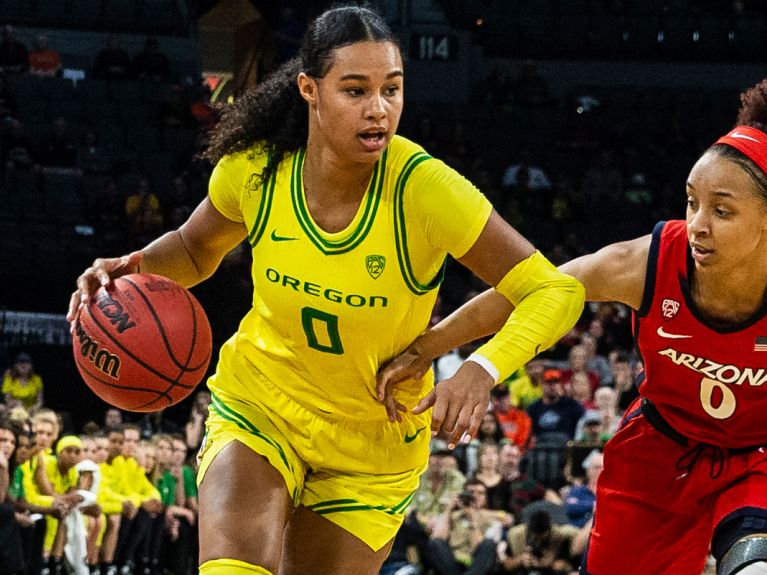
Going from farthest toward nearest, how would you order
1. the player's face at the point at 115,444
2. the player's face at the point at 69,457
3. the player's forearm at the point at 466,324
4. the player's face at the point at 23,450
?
the player's face at the point at 115,444 → the player's face at the point at 69,457 → the player's face at the point at 23,450 → the player's forearm at the point at 466,324

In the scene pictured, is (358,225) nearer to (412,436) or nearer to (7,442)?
(412,436)

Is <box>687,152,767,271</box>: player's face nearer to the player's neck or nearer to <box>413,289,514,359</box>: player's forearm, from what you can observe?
<box>413,289,514,359</box>: player's forearm

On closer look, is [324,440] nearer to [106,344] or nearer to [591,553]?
[106,344]

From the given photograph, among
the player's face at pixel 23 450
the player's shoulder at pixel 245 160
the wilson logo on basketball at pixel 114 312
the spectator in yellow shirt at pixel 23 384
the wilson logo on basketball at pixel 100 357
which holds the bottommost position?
the spectator in yellow shirt at pixel 23 384

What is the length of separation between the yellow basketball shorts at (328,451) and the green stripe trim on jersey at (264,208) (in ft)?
1.35

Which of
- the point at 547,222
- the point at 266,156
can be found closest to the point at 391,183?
the point at 266,156

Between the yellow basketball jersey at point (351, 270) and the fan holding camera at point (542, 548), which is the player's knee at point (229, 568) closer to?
the yellow basketball jersey at point (351, 270)

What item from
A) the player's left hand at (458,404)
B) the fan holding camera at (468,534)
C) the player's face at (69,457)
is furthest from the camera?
the player's face at (69,457)

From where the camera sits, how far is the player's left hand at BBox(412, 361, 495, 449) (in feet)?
10.7

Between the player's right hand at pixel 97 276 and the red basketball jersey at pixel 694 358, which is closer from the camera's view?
the red basketball jersey at pixel 694 358

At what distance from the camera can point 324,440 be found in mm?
3734

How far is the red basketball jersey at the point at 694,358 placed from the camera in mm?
3732

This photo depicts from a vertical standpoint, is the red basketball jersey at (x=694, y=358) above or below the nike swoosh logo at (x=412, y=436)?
above

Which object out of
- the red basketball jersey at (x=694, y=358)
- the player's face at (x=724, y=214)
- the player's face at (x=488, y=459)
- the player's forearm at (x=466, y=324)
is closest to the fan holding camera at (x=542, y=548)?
the player's face at (x=488, y=459)
